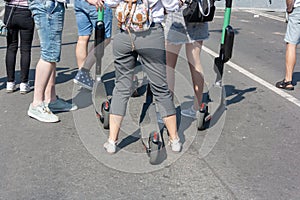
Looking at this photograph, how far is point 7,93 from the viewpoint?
20.5 ft

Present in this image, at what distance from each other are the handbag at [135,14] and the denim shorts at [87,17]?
Result: 6.98 feet

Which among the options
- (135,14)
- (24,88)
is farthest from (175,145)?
(24,88)

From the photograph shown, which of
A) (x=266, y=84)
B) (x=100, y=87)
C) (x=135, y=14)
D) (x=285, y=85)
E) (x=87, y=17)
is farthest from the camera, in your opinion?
(x=266, y=84)

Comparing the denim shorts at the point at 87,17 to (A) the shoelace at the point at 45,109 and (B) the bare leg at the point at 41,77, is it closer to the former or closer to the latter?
(B) the bare leg at the point at 41,77

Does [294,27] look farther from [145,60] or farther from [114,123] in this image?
[114,123]

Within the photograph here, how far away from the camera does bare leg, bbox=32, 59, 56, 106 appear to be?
512cm

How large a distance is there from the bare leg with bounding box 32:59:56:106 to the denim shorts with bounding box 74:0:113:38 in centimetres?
116

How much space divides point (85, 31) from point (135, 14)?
2.40m

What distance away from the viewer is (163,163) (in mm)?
4238

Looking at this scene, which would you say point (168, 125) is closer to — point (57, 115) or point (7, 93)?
point (57, 115)

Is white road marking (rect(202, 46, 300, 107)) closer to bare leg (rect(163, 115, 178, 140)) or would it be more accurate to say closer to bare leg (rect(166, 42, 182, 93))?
bare leg (rect(166, 42, 182, 93))

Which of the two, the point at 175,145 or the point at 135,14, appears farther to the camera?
the point at 175,145

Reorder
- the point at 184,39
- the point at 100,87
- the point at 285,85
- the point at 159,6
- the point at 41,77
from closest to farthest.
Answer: the point at 159,6 < the point at 184,39 < the point at 41,77 < the point at 100,87 < the point at 285,85

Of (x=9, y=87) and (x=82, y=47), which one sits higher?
(x=82, y=47)
